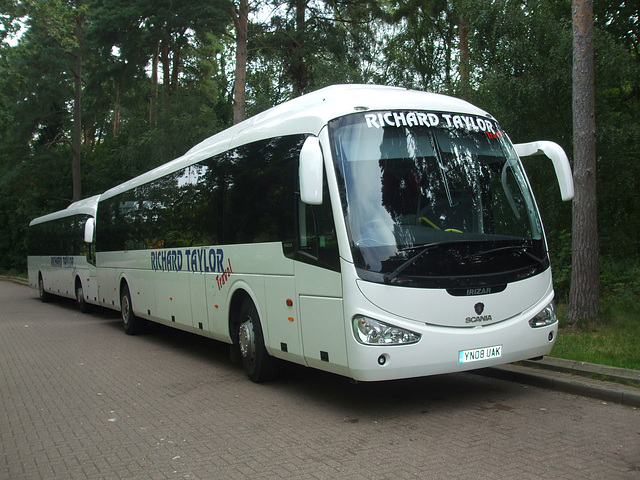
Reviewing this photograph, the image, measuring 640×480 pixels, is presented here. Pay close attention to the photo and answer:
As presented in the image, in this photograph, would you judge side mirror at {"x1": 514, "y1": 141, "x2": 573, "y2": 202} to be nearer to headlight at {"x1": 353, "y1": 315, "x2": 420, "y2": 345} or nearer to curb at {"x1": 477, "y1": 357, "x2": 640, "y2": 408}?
curb at {"x1": 477, "y1": 357, "x2": 640, "y2": 408}

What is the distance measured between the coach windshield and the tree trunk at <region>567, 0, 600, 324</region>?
3785 millimetres

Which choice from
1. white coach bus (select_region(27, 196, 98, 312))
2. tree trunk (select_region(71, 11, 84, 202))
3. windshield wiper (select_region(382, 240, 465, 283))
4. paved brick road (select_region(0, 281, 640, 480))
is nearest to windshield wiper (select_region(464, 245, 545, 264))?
windshield wiper (select_region(382, 240, 465, 283))

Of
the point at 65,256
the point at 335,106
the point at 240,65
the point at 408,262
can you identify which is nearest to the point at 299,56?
the point at 240,65

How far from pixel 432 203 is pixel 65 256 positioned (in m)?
18.1

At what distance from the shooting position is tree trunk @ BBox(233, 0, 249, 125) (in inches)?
811

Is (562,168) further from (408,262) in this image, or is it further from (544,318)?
(408,262)

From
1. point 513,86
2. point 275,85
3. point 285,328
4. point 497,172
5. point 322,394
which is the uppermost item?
point 275,85

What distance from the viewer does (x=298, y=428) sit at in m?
6.43

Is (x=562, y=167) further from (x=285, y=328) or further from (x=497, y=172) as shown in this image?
(x=285, y=328)

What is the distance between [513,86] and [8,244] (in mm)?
44102

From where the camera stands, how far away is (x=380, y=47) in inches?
1195

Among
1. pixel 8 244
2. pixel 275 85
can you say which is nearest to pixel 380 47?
pixel 275 85

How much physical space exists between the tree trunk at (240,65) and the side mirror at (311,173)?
14.3m

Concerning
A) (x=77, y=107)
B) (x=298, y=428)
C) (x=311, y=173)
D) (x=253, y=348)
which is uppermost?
(x=77, y=107)
